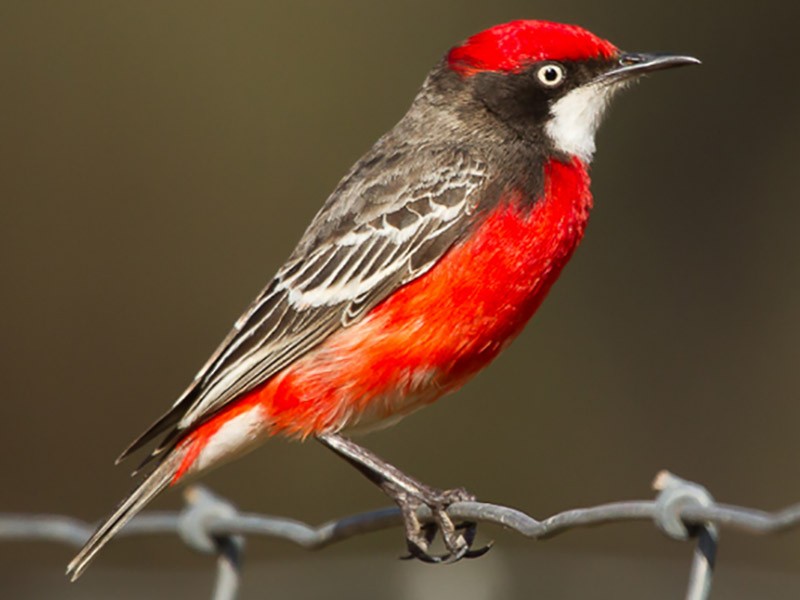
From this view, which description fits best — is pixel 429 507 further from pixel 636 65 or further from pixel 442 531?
pixel 636 65

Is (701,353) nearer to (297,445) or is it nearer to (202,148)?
(297,445)

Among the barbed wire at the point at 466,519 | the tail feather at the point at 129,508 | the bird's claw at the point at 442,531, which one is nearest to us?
the barbed wire at the point at 466,519

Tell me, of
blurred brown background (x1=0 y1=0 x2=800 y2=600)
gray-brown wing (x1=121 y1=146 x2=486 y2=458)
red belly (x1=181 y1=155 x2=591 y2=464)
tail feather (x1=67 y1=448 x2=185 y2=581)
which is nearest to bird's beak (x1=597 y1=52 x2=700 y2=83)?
red belly (x1=181 y1=155 x2=591 y2=464)

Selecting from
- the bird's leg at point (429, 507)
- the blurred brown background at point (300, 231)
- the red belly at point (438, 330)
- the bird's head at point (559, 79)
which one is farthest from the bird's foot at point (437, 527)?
the blurred brown background at point (300, 231)

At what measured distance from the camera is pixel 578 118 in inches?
208

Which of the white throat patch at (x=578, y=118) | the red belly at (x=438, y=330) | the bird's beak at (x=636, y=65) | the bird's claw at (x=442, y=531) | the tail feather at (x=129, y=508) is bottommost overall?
the tail feather at (x=129, y=508)

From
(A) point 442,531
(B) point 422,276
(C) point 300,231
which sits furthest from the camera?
(C) point 300,231

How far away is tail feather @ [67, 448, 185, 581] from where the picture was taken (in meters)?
4.82

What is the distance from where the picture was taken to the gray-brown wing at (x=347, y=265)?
16.4 feet

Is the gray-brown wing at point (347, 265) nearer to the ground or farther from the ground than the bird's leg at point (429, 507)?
farther from the ground

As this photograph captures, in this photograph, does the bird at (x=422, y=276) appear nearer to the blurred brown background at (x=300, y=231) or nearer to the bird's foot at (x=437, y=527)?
the bird's foot at (x=437, y=527)

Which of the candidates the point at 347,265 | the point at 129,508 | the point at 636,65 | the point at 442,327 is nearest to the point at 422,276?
the point at 442,327

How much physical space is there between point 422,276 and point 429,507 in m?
0.77

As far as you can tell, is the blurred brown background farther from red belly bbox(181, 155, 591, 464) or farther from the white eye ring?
the white eye ring
